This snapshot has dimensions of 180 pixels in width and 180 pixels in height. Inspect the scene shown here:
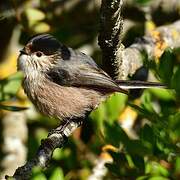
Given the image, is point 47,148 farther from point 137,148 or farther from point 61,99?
point 61,99

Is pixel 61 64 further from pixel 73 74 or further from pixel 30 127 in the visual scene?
pixel 30 127

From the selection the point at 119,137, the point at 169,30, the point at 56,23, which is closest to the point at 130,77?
the point at 169,30

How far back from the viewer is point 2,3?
194 inches

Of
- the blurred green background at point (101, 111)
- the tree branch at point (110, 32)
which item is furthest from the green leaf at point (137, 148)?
the tree branch at point (110, 32)

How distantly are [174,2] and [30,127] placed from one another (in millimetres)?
1753

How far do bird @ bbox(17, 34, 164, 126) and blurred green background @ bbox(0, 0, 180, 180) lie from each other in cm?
19

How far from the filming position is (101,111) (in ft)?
11.2

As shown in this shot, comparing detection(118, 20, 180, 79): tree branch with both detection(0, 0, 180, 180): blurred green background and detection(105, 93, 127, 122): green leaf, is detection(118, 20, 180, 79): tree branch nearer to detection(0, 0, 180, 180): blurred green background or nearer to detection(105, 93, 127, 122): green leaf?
detection(0, 0, 180, 180): blurred green background

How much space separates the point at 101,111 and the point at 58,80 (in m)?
1.02

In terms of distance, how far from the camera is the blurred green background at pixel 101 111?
2.93 meters

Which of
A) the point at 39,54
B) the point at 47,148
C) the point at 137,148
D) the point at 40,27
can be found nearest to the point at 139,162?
the point at 137,148

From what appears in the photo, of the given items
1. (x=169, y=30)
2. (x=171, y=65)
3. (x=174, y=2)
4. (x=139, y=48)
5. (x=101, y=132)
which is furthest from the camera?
(x=174, y=2)

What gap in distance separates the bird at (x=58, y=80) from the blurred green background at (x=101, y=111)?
191 millimetres

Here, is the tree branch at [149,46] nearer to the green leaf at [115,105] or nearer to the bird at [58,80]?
the bird at [58,80]
